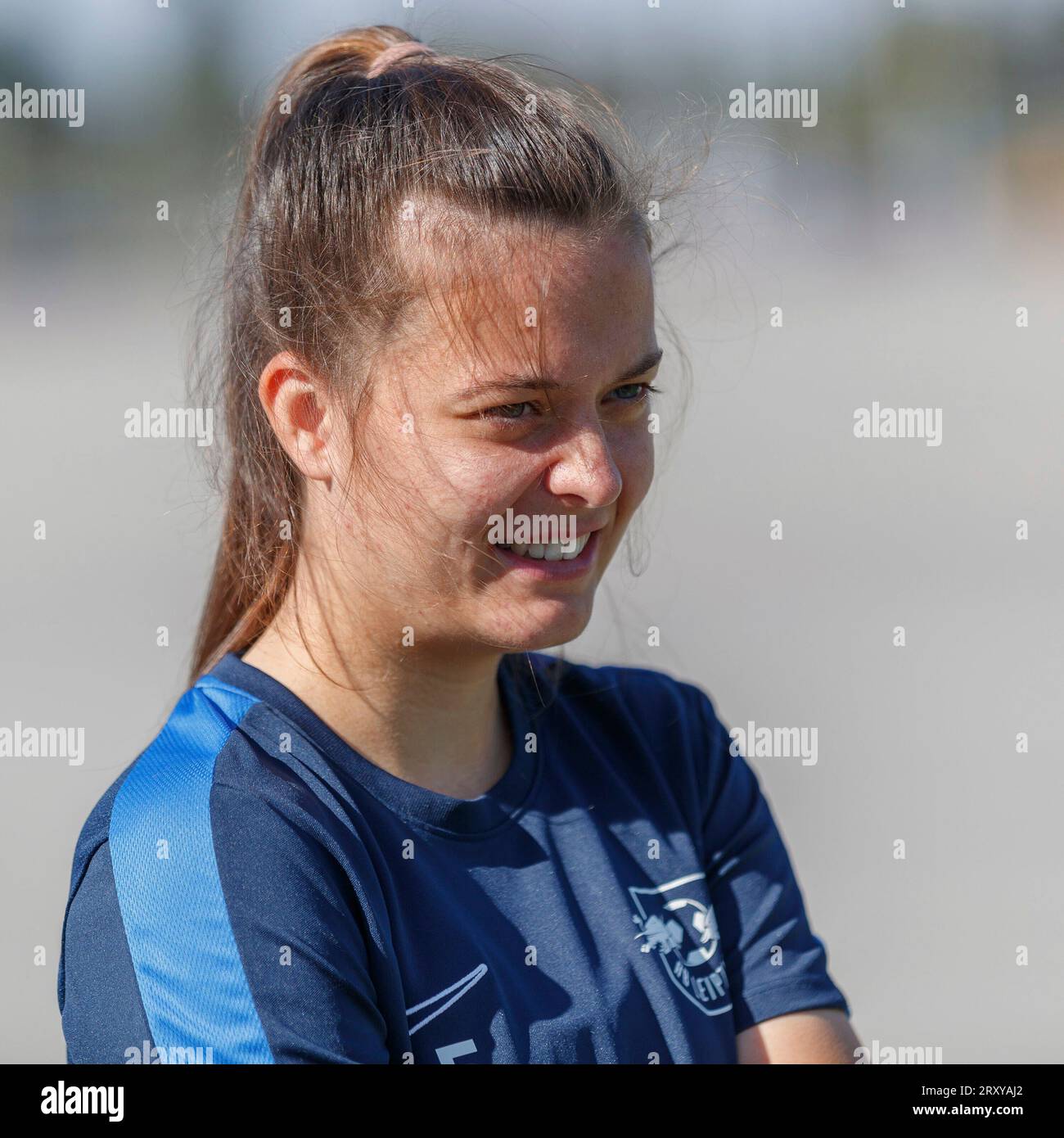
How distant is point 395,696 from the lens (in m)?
1.74

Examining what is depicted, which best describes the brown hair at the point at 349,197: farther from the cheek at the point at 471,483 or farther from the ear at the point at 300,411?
the cheek at the point at 471,483

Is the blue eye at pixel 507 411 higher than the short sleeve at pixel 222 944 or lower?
higher

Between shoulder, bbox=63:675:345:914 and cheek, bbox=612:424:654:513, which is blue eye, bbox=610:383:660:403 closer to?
cheek, bbox=612:424:654:513

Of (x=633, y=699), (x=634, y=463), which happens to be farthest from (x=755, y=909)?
(x=634, y=463)

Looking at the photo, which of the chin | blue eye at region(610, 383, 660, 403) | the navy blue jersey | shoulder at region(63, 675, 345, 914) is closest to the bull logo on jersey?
the navy blue jersey

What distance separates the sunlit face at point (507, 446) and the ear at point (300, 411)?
65mm

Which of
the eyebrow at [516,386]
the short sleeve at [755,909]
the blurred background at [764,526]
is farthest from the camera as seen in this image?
the blurred background at [764,526]

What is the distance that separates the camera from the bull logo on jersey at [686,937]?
174cm

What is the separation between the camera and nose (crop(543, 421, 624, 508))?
1620mm

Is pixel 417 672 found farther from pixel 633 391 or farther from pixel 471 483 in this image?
pixel 633 391

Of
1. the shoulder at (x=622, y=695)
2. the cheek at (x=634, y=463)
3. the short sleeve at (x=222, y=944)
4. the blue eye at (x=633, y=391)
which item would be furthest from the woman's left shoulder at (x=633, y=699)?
the short sleeve at (x=222, y=944)

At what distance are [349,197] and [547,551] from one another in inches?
20.7

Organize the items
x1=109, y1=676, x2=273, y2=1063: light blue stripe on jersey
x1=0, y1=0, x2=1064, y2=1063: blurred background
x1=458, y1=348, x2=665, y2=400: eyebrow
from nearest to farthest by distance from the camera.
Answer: x1=109, y1=676, x2=273, y2=1063: light blue stripe on jersey < x1=458, y1=348, x2=665, y2=400: eyebrow < x1=0, y1=0, x2=1064, y2=1063: blurred background

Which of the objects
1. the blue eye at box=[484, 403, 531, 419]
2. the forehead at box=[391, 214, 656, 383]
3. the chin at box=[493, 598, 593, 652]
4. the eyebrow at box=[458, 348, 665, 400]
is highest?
the forehead at box=[391, 214, 656, 383]
